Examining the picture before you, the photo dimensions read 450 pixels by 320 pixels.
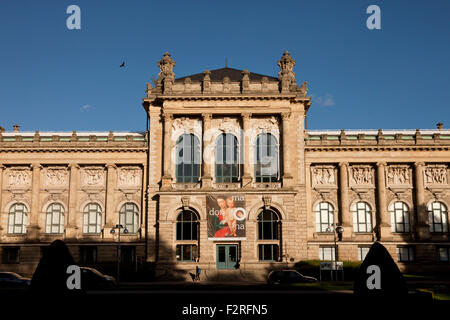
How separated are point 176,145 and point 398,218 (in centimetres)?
2574

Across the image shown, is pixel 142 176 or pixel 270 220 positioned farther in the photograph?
pixel 142 176

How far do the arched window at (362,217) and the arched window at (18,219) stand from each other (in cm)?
3653

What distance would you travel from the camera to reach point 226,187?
2088 inches

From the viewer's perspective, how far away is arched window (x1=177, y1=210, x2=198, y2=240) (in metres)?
52.7

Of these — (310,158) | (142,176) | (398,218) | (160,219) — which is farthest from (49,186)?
(398,218)

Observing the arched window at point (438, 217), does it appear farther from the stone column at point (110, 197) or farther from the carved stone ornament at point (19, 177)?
the carved stone ornament at point (19, 177)

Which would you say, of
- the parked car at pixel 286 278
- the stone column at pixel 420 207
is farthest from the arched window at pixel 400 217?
the parked car at pixel 286 278

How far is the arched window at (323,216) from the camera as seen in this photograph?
57.2 m

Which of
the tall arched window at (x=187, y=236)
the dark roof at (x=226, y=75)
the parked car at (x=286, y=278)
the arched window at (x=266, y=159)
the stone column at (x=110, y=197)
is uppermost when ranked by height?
the dark roof at (x=226, y=75)

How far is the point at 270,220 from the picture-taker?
52625 millimetres

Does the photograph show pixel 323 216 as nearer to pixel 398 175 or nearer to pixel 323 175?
pixel 323 175

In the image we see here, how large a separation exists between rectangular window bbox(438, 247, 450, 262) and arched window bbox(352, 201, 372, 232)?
785cm

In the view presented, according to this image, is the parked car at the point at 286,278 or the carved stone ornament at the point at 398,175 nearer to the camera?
the parked car at the point at 286,278
